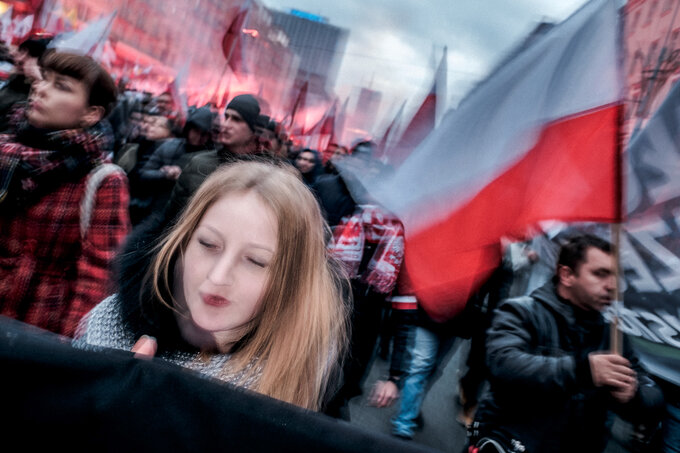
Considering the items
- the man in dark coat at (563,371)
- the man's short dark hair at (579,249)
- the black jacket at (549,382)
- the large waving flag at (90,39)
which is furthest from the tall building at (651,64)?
the large waving flag at (90,39)

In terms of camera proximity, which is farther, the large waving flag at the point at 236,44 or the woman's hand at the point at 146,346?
the large waving flag at the point at 236,44

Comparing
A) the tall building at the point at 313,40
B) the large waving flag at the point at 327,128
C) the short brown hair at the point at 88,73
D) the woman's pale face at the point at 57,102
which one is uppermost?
the tall building at the point at 313,40

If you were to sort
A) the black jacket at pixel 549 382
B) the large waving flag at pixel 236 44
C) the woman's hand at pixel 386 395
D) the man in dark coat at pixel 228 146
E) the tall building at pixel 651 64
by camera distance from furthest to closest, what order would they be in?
1. the large waving flag at pixel 236 44
2. the woman's hand at pixel 386 395
3. the man in dark coat at pixel 228 146
4. the tall building at pixel 651 64
5. the black jacket at pixel 549 382

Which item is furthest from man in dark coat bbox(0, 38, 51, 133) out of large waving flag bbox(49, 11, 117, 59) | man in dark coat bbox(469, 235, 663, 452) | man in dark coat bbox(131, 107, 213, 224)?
man in dark coat bbox(469, 235, 663, 452)

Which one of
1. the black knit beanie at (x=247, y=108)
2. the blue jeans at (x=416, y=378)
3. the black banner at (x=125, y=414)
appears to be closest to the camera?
the black banner at (x=125, y=414)

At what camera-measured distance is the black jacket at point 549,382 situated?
190cm

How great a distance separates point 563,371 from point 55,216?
205 centimetres

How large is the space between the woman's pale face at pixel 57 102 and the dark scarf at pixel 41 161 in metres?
0.05

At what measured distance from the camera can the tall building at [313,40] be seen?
322 ft

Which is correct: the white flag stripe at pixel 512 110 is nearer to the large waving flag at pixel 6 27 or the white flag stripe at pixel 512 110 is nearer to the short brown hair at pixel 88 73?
the short brown hair at pixel 88 73

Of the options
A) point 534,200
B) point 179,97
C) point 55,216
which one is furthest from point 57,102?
point 179,97

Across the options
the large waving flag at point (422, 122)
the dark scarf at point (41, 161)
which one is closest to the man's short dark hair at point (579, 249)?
the large waving flag at point (422, 122)

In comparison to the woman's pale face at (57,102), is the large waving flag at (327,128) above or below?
above

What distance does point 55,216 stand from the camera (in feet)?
5.99
